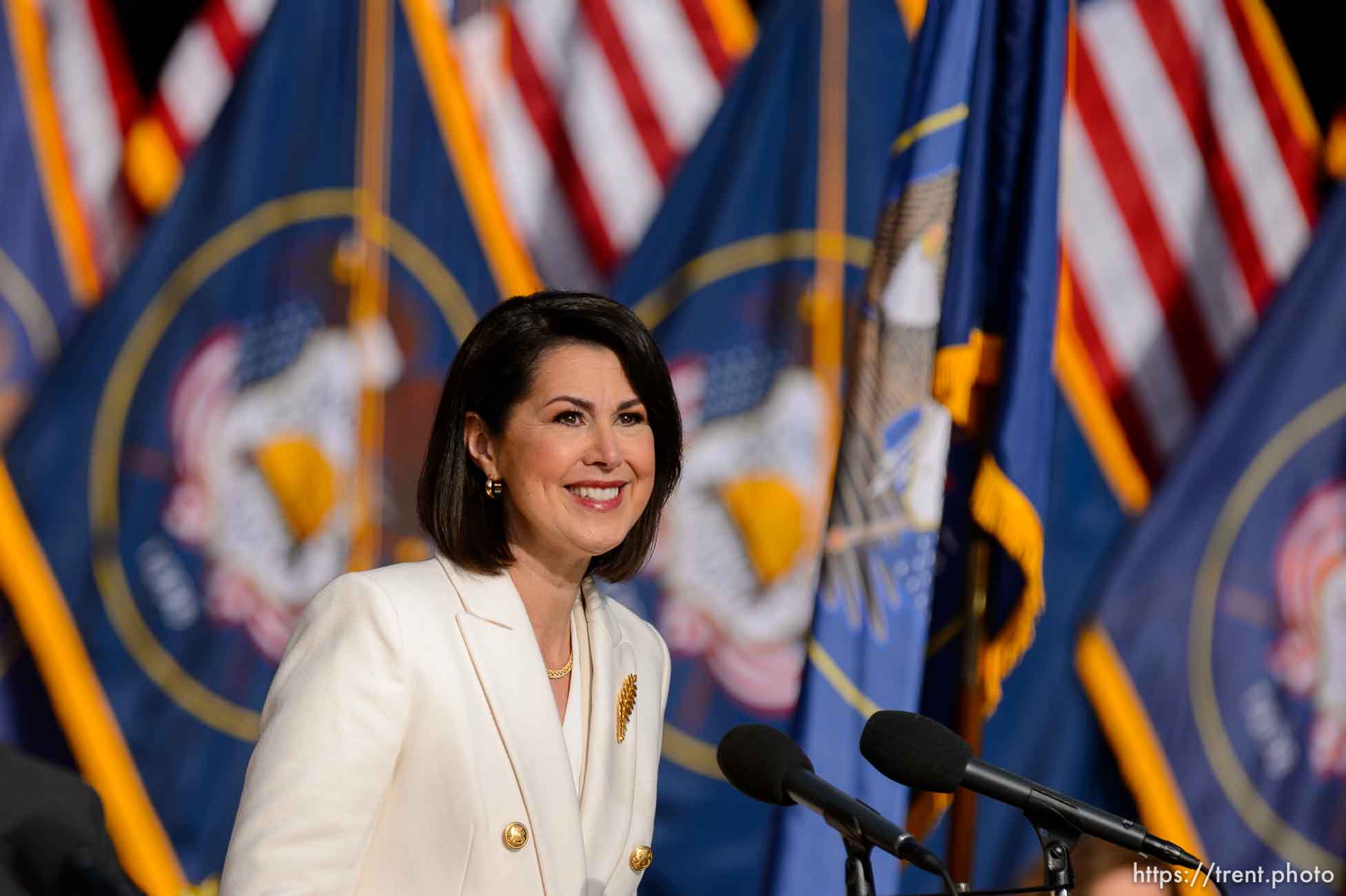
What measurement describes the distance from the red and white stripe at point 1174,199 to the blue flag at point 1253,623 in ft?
1.73

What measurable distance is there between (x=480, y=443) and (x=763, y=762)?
1.88ft

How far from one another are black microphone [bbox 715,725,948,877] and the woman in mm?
274

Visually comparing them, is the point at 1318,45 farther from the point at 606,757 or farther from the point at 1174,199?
the point at 606,757

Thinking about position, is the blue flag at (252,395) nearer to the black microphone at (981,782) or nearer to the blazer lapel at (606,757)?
the blazer lapel at (606,757)

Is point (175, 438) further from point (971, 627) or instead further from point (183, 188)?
point (971, 627)

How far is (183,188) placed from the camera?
4098mm

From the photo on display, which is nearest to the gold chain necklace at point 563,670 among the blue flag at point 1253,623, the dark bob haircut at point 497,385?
the dark bob haircut at point 497,385

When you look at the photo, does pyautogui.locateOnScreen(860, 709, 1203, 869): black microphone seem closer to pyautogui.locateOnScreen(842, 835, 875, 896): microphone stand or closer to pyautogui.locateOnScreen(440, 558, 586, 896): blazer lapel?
pyautogui.locateOnScreen(842, 835, 875, 896): microphone stand

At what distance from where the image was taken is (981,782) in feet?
4.64

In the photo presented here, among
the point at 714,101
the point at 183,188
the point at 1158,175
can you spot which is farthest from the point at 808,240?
the point at 183,188

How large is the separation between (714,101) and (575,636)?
120 inches

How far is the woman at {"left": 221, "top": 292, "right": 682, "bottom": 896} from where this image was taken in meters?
1.53

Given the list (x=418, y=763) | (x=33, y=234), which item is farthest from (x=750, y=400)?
(x=418, y=763)

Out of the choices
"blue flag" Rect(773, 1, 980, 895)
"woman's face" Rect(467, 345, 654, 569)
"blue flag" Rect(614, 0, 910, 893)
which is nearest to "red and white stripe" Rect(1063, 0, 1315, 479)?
"blue flag" Rect(614, 0, 910, 893)
